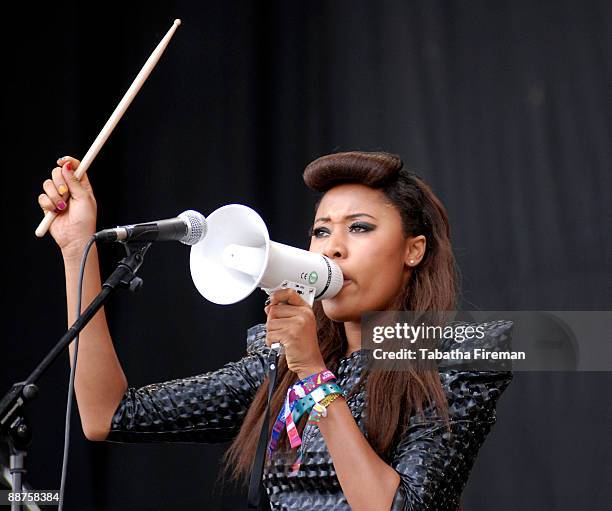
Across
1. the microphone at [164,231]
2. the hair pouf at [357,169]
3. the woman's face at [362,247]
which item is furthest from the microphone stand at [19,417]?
the hair pouf at [357,169]

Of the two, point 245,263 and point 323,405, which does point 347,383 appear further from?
point 245,263

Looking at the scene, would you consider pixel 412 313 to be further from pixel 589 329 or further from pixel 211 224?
pixel 589 329

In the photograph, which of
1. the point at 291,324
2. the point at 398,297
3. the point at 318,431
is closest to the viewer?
the point at 291,324

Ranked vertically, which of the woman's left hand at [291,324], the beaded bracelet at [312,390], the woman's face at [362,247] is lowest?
the beaded bracelet at [312,390]

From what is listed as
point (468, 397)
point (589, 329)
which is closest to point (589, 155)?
point (589, 329)

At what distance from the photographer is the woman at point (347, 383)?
1.96m

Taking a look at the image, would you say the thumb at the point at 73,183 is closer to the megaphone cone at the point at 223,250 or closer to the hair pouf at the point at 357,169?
the megaphone cone at the point at 223,250

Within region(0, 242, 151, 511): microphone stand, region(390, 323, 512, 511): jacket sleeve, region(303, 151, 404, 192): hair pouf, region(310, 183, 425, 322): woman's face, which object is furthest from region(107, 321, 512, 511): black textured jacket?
region(0, 242, 151, 511): microphone stand

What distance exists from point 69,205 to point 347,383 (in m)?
0.72

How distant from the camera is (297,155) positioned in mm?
3631

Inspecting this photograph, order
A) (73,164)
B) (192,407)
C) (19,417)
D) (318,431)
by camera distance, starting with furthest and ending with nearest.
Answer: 1. (192,407)
2. (318,431)
3. (73,164)
4. (19,417)

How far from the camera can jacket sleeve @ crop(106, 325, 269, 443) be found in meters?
2.38

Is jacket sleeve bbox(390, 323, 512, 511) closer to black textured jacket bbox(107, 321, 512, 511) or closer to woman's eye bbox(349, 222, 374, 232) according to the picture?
black textured jacket bbox(107, 321, 512, 511)

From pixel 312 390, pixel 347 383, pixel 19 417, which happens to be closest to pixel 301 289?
pixel 312 390
